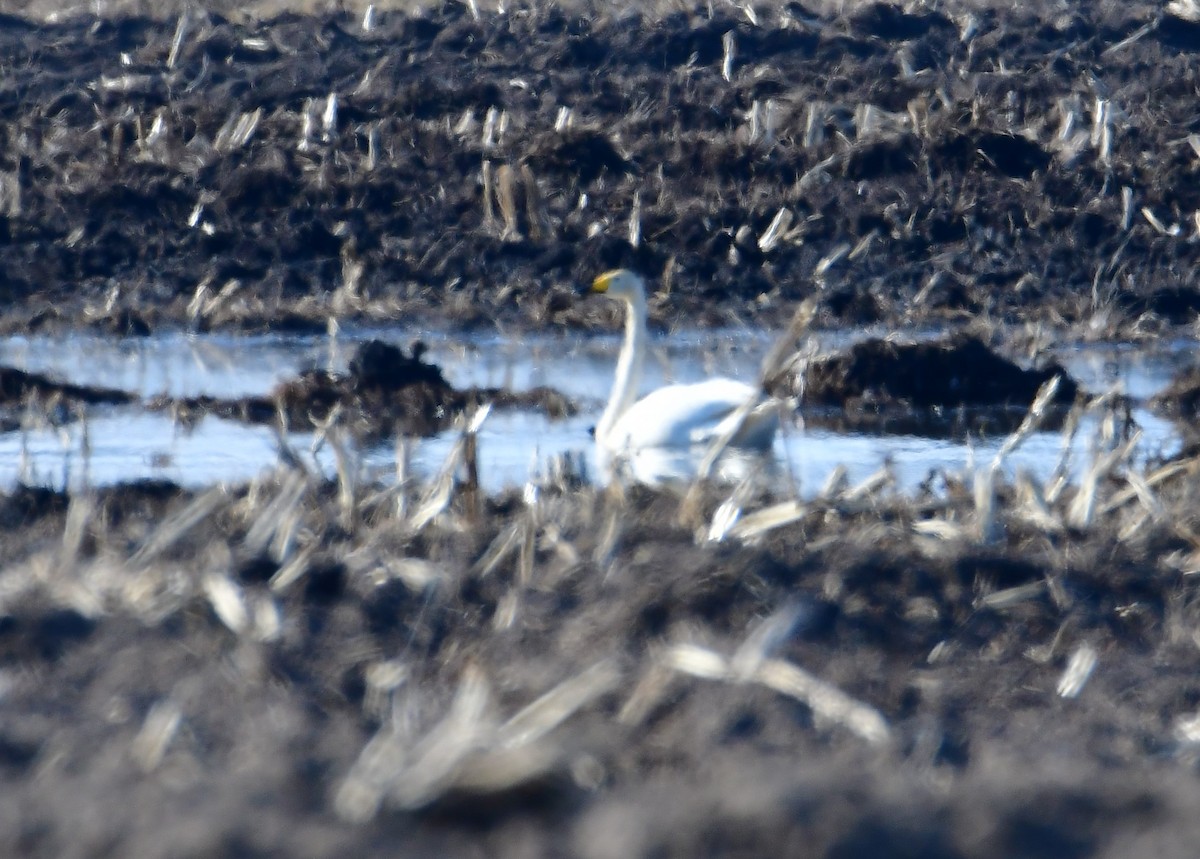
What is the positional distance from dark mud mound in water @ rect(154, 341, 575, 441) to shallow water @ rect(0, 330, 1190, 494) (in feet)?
0.69

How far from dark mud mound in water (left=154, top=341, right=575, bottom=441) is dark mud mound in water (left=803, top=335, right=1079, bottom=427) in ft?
4.37

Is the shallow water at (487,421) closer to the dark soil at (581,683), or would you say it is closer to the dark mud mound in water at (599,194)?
the dark mud mound in water at (599,194)

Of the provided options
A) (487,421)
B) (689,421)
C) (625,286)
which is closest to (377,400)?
(487,421)

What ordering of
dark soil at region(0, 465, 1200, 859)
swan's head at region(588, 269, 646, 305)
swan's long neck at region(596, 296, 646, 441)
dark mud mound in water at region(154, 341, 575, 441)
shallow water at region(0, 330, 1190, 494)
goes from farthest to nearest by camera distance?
swan's head at region(588, 269, 646, 305) < dark mud mound in water at region(154, 341, 575, 441) < swan's long neck at region(596, 296, 646, 441) < shallow water at region(0, 330, 1190, 494) < dark soil at region(0, 465, 1200, 859)

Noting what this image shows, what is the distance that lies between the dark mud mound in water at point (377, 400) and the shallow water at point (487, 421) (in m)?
0.21

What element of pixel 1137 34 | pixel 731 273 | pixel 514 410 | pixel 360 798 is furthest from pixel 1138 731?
pixel 1137 34

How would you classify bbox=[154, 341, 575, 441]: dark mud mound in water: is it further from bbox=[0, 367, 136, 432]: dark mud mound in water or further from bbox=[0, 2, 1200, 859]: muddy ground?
bbox=[0, 367, 136, 432]: dark mud mound in water

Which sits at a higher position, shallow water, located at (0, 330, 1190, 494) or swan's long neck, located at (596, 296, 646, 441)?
swan's long neck, located at (596, 296, 646, 441)

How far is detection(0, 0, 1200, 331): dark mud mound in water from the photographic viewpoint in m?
14.0

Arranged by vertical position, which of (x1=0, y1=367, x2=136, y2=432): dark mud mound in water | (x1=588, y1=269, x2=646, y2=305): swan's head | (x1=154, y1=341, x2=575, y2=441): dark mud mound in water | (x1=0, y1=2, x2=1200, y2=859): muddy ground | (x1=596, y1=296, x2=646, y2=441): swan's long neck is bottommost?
(x1=0, y1=367, x2=136, y2=432): dark mud mound in water

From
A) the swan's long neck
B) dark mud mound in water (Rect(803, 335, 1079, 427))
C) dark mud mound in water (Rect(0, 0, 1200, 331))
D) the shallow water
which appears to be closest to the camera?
the shallow water

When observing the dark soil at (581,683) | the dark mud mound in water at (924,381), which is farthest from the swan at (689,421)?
the dark soil at (581,683)

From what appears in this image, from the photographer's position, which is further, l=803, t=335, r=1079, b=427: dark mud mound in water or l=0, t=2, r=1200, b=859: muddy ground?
l=803, t=335, r=1079, b=427: dark mud mound in water

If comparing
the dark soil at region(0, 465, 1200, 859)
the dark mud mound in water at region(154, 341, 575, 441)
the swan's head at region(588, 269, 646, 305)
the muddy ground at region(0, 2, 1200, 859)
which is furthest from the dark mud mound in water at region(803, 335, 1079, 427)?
the dark soil at region(0, 465, 1200, 859)
